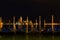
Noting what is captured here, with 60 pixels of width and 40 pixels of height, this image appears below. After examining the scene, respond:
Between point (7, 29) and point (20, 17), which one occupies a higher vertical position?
point (20, 17)

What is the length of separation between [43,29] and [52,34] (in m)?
0.53

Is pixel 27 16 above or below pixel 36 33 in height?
above

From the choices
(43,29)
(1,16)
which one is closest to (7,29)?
(1,16)

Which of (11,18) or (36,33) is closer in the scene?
(36,33)

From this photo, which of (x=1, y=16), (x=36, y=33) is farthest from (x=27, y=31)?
(x=1, y=16)

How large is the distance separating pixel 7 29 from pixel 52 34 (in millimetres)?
1854

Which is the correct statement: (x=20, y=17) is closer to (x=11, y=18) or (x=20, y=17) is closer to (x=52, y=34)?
(x=11, y=18)

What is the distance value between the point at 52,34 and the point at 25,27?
1308 mm

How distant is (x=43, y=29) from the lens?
756 cm

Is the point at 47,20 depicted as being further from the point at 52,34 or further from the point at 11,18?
the point at 11,18

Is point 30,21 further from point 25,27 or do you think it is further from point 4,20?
point 4,20

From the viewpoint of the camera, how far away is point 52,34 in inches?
283

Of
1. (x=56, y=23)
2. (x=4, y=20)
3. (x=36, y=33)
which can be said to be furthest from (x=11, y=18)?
(x=56, y=23)

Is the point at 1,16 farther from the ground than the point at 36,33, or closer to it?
farther from the ground
